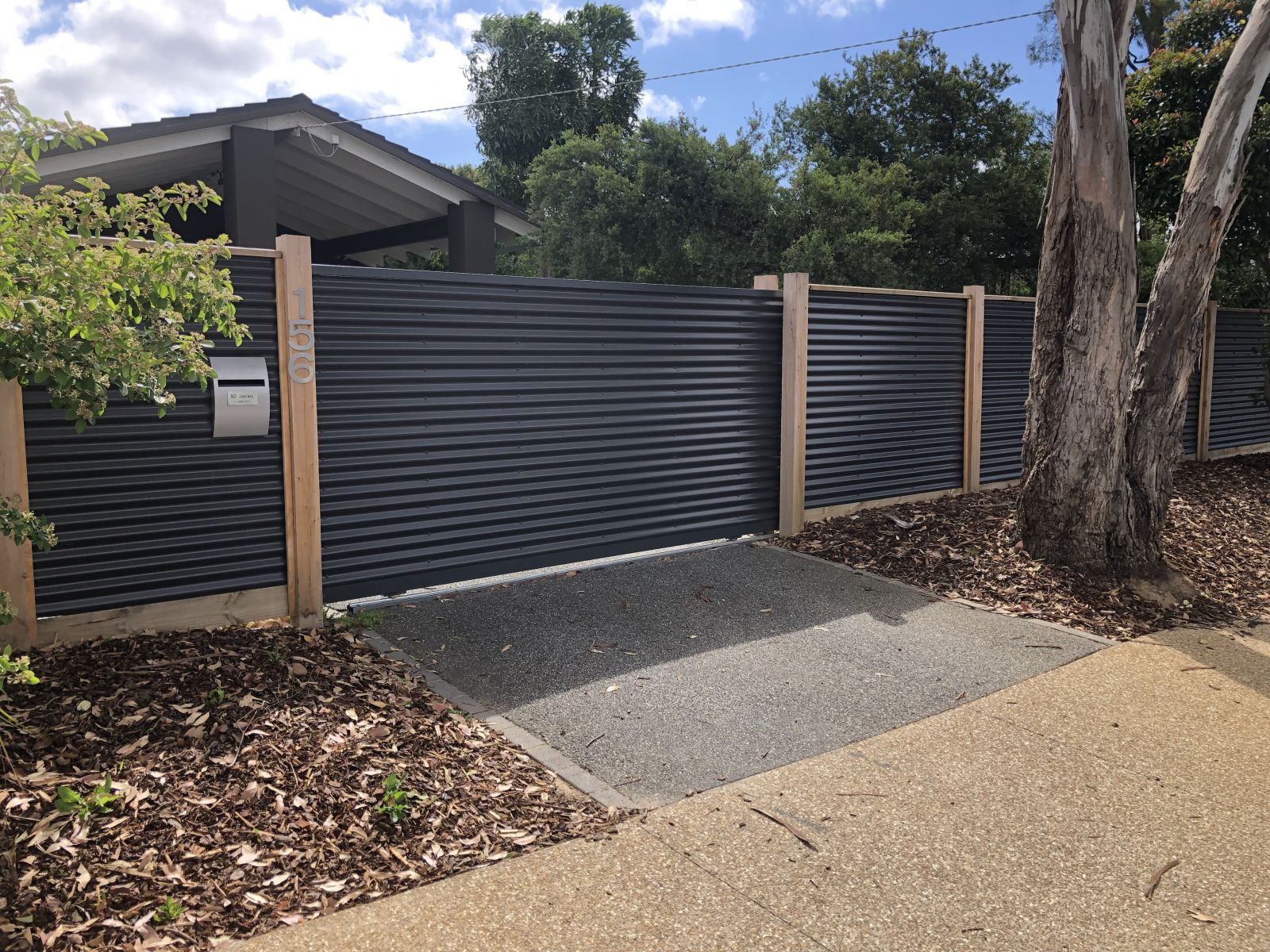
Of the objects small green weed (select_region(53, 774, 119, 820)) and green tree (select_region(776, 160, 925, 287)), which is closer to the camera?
small green weed (select_region(53, 774, 119, 820))

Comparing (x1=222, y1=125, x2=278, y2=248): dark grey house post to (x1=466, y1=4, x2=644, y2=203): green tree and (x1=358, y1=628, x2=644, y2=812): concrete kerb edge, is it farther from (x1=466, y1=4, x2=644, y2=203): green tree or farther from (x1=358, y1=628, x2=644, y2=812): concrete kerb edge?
(x1=466, y1=4, x2=644, y2=203): green tree

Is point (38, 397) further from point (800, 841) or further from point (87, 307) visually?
point (800, 841)

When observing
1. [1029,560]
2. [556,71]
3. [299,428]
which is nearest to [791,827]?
[299,428]

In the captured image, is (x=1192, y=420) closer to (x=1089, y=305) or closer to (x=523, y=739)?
(x=1089, y=305)

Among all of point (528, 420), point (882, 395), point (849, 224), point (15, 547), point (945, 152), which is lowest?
point (15, 547)

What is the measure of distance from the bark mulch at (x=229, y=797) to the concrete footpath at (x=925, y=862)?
0.72 ft

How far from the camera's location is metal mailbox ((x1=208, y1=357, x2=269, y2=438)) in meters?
4.98

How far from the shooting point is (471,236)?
12.2 m

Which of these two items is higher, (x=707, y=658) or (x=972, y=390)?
(x=972, y=390)

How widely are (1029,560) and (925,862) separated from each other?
427 centimetres

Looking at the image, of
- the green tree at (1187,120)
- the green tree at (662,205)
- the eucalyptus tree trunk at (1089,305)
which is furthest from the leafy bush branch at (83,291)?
the green tree at (662,205)

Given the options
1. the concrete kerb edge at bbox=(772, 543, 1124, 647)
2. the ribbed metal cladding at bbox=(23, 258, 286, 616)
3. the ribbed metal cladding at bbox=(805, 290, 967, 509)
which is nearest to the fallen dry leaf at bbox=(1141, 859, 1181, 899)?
the concrete kerb edge at bbox=(772, 543, 1124, 647)

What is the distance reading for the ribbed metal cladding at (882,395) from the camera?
7.92 metres

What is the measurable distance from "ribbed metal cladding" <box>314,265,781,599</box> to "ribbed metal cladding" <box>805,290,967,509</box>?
18.4 inches
